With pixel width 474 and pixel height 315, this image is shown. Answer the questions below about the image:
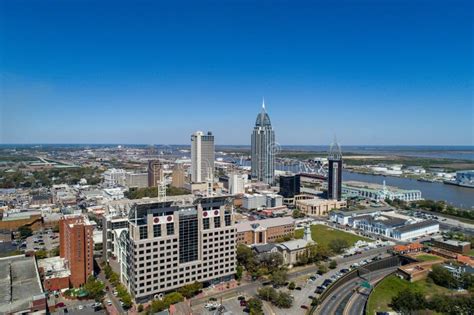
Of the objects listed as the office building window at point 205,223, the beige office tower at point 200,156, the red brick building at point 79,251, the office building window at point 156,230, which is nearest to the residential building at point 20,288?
the red brick building at point 79,251

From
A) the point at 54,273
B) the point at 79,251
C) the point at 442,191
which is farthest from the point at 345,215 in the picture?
the point at 442,191

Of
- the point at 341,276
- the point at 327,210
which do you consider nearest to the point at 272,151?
the point at 327,210

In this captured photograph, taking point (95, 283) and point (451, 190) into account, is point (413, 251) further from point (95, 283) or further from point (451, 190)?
point (451, 190)

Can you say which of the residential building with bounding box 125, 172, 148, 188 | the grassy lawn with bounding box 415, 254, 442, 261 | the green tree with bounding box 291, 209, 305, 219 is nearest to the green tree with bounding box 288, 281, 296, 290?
the grassy lawn with bounding box 415, 254, 442, 261

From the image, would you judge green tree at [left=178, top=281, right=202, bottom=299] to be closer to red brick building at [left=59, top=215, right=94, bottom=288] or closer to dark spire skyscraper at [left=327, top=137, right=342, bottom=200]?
red brick building at [left=59, top=215, right=94, bottom=288]

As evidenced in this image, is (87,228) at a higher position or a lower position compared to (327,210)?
higher

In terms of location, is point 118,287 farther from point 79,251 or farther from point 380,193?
point 380,193
